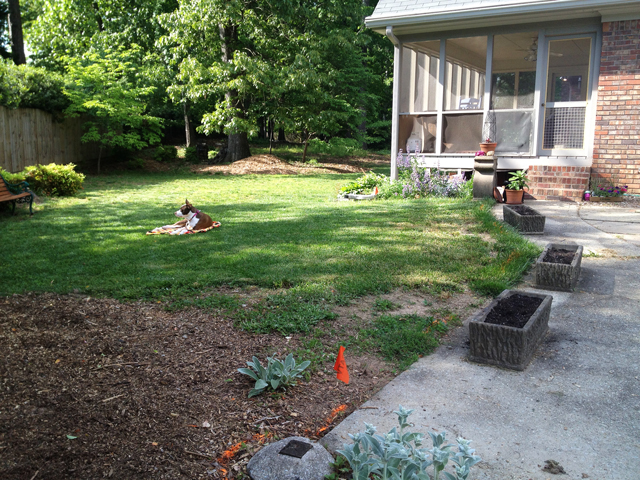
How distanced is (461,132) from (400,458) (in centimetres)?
918

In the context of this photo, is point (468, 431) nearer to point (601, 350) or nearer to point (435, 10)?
point (601, 350)

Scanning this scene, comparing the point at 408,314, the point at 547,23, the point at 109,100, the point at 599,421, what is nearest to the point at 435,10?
the point at 547,23

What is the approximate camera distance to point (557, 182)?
30.8ft

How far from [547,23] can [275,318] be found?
828cm

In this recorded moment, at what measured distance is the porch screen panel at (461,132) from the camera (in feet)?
33.3

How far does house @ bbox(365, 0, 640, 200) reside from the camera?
8844 millimetres

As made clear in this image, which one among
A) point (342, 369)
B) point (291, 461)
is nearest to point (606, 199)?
point (342, 369)

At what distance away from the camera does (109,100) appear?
14.7 m

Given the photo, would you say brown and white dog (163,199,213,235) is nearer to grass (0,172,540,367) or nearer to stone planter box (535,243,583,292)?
grass (0,172,540,367)

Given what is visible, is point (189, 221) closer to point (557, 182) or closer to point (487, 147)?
point (487, 147)

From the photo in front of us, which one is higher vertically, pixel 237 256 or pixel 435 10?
pixel 435 10

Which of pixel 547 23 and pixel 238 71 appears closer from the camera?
pixel 547 23

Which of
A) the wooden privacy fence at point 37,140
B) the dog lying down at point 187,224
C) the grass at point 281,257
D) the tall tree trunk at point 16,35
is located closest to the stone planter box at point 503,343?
the grass at point 281,257

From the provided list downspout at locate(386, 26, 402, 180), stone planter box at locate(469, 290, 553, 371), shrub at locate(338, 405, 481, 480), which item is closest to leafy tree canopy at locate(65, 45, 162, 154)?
downspout at locate(386, 26, 402, 180)
